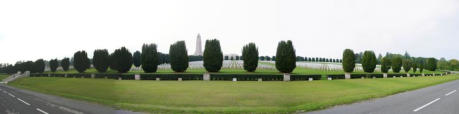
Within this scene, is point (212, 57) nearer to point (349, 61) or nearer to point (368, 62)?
point (349, 61)

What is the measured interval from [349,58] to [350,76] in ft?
25.2

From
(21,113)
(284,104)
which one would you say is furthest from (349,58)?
(21,113)

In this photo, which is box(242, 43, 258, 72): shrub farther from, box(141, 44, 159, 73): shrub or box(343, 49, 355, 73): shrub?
box(141, 44, 159, 73): shrub

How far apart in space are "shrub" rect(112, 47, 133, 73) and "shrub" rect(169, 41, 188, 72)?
1220cm

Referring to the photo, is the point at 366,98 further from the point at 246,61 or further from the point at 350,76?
the point at 246,61

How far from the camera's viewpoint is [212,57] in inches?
1982

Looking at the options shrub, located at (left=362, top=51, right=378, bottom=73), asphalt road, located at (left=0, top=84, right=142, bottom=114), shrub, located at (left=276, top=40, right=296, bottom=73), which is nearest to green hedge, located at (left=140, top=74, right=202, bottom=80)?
shrub, located at (left=276, top=40, right=296, bottom=73)

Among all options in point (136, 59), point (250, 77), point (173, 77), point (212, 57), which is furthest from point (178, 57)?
point (136, 59)

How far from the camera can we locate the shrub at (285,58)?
45.0 metres

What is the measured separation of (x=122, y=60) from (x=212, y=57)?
20.0m

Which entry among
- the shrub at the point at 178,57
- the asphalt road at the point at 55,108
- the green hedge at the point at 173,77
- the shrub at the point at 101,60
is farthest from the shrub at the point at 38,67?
the asphalt road at the point at 55,108

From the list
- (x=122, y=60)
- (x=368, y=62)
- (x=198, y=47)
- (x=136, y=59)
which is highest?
(x=198, y=47)

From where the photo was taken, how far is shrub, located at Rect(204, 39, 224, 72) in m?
50.0

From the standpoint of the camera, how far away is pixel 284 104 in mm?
16141
